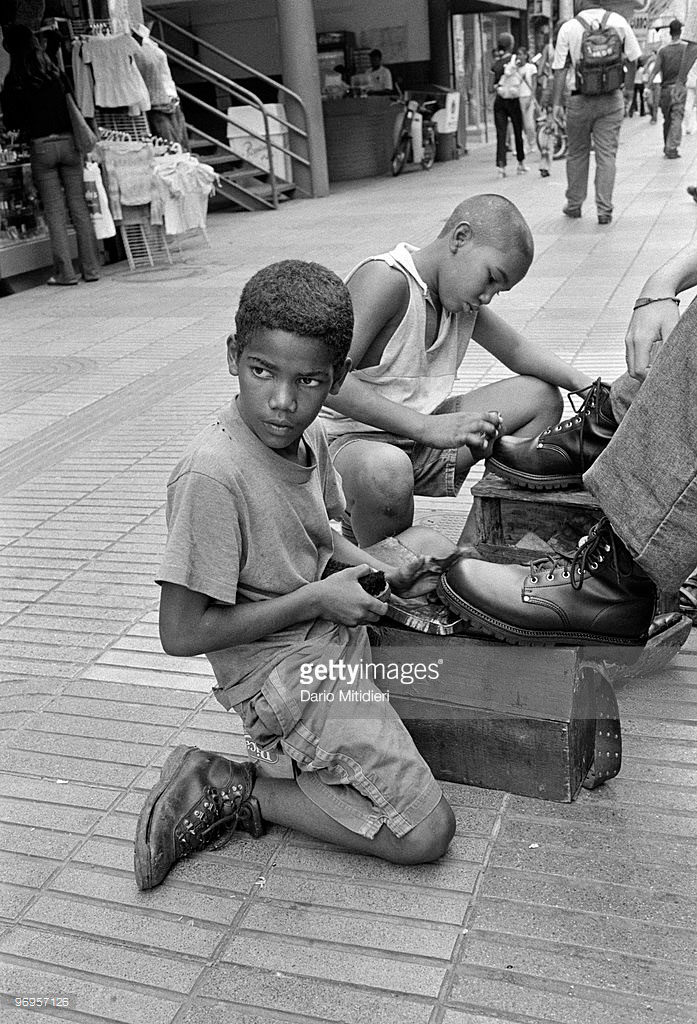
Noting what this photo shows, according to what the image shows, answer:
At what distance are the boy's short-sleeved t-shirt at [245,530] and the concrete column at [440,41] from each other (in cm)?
1900

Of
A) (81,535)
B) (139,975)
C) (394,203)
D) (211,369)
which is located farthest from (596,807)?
(394,203)

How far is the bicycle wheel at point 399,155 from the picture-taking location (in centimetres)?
1725

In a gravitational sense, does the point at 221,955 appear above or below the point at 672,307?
below

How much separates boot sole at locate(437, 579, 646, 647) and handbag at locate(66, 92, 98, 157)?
25.7 feet

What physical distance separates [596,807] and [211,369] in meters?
4.49

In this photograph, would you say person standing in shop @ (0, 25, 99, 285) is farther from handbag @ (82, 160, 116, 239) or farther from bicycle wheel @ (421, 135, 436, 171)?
bicycle wheel @ (421, 135, 436, 171)

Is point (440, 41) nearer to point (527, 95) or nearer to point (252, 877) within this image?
point (527, 95)

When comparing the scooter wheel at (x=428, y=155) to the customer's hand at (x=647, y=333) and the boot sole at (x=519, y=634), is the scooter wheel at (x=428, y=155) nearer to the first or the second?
the customer's hand at (x=647, y=333)

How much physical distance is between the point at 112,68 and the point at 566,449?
838 centimetres

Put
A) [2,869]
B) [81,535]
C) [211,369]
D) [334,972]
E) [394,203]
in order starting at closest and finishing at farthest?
[334,972]
[2,869]
[81,535]
[211,369]
[394,203]

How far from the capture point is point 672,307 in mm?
2557

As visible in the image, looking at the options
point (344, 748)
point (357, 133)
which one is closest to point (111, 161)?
point (344, 748)

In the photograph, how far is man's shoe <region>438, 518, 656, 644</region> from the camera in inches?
86.8

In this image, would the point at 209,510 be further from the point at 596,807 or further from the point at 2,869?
the point at 596,807
